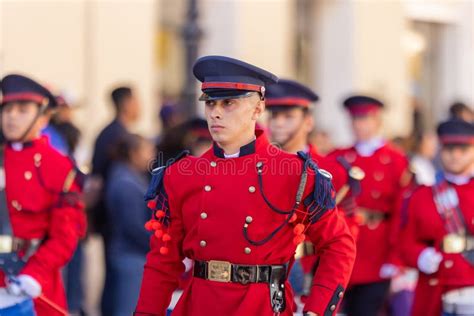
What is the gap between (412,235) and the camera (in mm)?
8289

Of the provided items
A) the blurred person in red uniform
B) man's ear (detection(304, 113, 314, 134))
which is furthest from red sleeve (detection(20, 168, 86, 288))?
man's ear (detection(304, 113, 314, 134))

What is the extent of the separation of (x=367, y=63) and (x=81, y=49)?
275 inches

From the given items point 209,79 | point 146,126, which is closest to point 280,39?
point 146,126

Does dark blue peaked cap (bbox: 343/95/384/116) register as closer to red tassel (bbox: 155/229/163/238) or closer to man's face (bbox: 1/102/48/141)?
man's face (bbox: 1/102/48/141)

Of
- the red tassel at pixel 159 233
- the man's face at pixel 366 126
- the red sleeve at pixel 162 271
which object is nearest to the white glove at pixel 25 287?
the red sleeve at pixel 162 271

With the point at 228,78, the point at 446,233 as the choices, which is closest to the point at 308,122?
the point at 446,233

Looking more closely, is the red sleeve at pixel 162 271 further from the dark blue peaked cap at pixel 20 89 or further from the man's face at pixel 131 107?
the man's face at pixel 131 107

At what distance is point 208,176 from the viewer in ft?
18.3

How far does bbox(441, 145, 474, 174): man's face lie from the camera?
8.34 meters

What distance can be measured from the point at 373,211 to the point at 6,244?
359 cm

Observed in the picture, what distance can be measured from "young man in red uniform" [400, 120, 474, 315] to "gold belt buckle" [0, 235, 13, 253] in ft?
9.04

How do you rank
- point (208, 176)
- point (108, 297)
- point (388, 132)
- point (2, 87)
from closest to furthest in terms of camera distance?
point (208, 176) < point (2, 87) < point (108, 297) < point (388, 132)

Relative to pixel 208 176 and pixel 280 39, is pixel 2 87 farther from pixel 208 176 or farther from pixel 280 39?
pixel 280 39

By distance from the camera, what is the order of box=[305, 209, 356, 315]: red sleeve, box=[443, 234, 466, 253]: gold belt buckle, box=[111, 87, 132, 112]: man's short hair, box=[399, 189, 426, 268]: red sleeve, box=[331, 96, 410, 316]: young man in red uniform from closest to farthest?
box=[305, 209, 356, 315]: red sleeve < box=[443, 234, 466, 253]: gold belt buckle < box=[399, 189, 426, 268]: red sleeve < box=[331, 96, 410, 316]: young man in red uniform < box=[111, 87, 132, 112]: man's short hair
